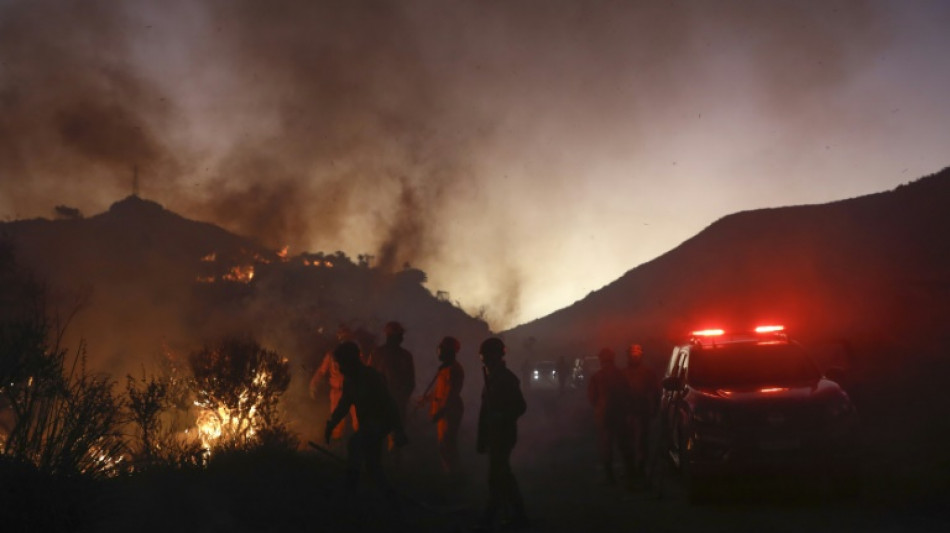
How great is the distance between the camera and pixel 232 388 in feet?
51.5

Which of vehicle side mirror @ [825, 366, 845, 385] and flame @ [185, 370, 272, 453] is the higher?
flame @ [185, 370, 272, 453]

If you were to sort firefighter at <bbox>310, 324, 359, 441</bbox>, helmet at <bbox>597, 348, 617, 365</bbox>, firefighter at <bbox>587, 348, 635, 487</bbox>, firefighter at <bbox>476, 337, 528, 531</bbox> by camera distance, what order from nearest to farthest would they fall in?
firefighter at <bbox>476, 337, 528, 531</bbox> → firefighter at <bbox>587, 348, 635, 487</bbox> → helmet at <bbox>597, 348, 617, 365</bbox> → firefighter at <bbox>310, 324, 359, 441</bbox>

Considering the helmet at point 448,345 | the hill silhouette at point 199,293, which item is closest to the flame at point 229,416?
the helmet at point 448,345

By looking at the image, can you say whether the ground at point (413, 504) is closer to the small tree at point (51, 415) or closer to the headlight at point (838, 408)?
the small tree at point (51, 415)

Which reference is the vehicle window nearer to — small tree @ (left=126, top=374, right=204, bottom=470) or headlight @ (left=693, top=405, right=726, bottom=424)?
headlight @ (left=693, top=405, right=726, bottom=424)

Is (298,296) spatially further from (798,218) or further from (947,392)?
(798,218)

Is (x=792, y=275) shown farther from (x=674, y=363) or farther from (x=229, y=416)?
(x=229, y=416)

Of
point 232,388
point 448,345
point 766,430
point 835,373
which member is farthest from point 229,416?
point 835,373

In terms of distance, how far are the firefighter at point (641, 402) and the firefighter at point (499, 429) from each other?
4.35 meters

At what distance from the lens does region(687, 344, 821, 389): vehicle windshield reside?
442 inches

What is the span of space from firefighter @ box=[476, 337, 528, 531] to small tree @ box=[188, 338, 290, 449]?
20.4ft


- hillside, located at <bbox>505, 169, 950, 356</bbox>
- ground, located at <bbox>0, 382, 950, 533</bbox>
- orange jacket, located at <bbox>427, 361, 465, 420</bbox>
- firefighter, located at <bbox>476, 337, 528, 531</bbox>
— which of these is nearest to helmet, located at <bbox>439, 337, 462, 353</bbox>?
orange jacket, located at <bbox>427, 361, 465, 420</bbox>

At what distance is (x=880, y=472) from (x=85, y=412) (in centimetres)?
978

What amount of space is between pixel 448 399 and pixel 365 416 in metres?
4.18
